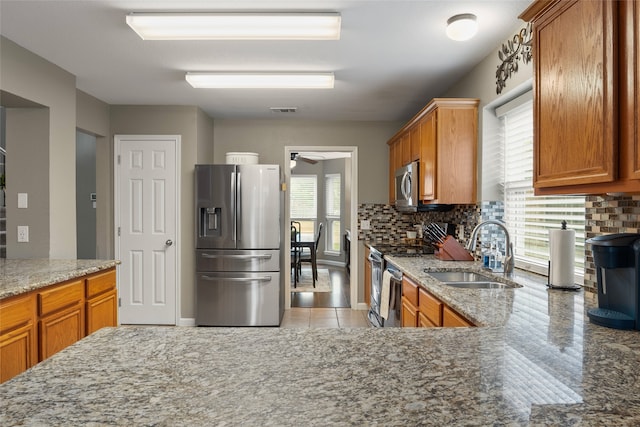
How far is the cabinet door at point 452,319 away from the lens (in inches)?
71.1

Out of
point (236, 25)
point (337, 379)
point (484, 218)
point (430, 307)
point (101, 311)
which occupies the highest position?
point (236, 25)

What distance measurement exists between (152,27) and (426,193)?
2.32 metres

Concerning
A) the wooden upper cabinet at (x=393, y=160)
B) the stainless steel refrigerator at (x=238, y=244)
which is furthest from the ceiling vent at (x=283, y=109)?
the wooden upper cabinet at (x=393, y=160)

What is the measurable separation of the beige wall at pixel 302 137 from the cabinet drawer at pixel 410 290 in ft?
7.54

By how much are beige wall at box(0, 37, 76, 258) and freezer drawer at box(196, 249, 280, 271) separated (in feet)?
4.18

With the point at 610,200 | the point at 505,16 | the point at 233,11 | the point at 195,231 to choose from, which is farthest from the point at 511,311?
the point at 195,231

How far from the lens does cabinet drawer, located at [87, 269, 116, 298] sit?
2680mm

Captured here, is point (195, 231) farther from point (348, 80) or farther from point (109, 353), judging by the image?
point (109, 353)

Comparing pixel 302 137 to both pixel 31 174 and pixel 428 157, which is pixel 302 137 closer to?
pixel 428 157

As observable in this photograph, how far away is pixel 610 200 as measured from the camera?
183 centimetres

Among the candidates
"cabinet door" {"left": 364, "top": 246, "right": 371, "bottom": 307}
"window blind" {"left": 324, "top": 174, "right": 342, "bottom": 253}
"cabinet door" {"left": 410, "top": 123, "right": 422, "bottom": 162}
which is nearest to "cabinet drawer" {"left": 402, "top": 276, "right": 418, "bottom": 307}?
"cabinet door" {"left": 410, "top": 123, "right": 422, "bottom": 162}

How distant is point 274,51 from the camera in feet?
9.44

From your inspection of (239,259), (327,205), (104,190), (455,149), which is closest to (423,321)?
(455,149)

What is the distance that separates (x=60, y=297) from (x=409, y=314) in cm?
218
